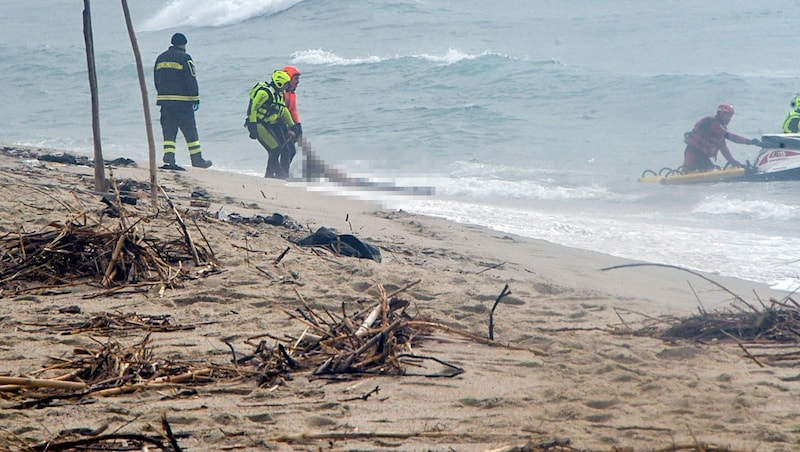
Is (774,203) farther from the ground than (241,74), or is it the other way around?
(241,74)

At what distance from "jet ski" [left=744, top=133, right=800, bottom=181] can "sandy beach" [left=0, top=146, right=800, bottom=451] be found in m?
7.60

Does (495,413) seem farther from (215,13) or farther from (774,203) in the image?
(215,13)

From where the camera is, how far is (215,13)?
3728cm

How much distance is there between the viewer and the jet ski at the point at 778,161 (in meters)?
12.7

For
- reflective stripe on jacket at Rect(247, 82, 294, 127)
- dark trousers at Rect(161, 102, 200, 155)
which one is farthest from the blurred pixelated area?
dark trousers at Rect(161, 102, 200, 155)

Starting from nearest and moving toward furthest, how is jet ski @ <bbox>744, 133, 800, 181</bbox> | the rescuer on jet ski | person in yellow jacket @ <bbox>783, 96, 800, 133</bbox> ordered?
jet ski @ <bbox>744, 133, 800, 181</bbox>, person in yellow jacket @ <bbox>783, 96, 800, 133</bbox>, the rescuer on jet ski

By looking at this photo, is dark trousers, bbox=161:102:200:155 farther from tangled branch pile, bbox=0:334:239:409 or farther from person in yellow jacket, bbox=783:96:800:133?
person in yellow jacket, bbox=783:96:800:133

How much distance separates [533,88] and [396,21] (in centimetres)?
1085

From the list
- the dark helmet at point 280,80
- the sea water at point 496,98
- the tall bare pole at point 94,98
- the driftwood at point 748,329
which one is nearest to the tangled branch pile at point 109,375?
the driftwood at point 748,329

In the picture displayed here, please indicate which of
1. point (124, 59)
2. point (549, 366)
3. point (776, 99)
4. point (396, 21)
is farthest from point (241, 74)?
point (549, 366)

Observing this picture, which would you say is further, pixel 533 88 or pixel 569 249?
pixel 533 88

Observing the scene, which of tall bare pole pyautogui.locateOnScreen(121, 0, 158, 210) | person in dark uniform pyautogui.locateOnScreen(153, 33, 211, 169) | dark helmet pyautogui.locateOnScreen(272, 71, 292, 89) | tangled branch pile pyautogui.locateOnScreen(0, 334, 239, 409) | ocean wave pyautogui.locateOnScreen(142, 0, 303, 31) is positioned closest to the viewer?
tangled branch pile pyautogui.locateOnScreen(0, 334, 239, 409)

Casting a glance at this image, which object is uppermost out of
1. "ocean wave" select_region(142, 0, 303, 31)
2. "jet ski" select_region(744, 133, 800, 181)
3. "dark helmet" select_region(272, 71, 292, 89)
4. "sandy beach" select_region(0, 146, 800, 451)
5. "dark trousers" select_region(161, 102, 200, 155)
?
"ocean wave" select_region(142, 0, 303, 31)

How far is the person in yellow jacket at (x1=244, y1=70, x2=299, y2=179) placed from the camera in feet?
35.8
